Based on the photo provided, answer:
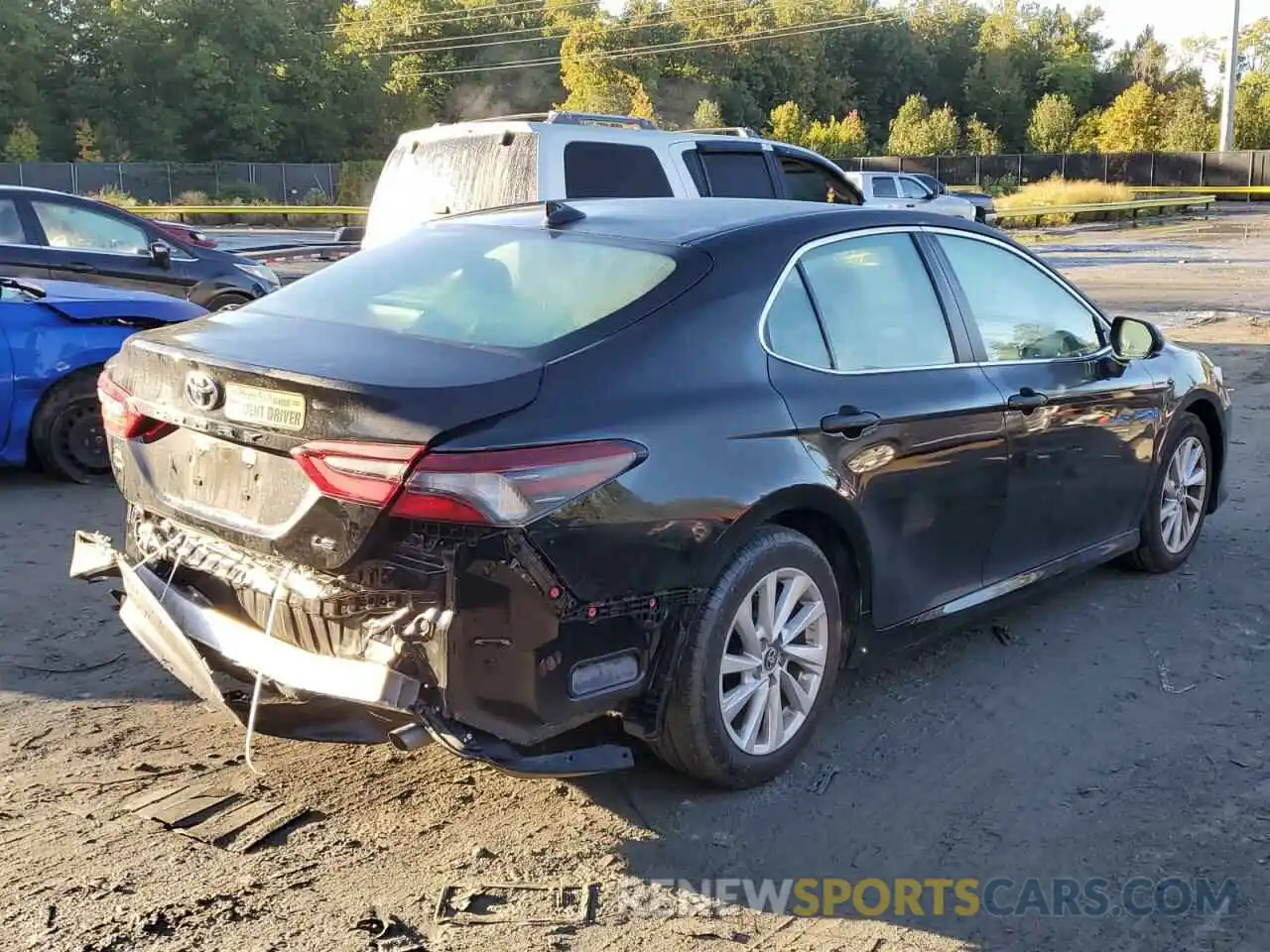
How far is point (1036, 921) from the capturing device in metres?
3.13

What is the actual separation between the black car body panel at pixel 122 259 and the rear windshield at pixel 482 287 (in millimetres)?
6856

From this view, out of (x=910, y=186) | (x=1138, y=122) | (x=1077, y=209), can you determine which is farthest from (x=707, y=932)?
(x=1138, y=122)

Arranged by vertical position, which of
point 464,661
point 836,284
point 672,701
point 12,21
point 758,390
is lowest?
point 672,701

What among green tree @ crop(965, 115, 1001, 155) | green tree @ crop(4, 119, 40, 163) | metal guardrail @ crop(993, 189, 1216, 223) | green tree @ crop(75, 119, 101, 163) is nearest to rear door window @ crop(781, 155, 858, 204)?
metal guardrail @ crop(993, 189, 1216, 223)

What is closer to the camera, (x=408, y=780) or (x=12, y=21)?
(x=408, y=780)

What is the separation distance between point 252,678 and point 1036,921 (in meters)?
2.18

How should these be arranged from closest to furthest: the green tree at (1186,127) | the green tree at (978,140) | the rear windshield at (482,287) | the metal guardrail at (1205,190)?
the rear windshield at (482,287)
the metal guardrail at (1205,190)
the green tree at (1186,127)
the green tree at (978,140)

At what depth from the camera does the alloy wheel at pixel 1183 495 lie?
18.7 feet

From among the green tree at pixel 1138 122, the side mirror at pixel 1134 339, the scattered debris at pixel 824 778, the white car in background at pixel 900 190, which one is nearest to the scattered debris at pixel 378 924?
the scattered debris at pixel 824 778

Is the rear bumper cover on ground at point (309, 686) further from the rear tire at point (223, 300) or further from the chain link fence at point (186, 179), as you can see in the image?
the chain link fence at point (186, 179)

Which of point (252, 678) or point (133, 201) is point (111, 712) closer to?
point (252, 678)

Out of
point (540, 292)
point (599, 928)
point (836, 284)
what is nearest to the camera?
point (599, 928)

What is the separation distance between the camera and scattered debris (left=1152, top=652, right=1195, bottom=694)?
14.7 feet

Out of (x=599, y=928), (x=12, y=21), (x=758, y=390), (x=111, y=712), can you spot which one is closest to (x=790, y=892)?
(x=599, y=928)
